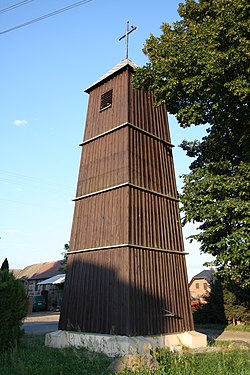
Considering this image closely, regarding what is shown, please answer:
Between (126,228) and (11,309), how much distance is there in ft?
15.9

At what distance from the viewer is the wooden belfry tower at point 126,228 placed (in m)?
11.5

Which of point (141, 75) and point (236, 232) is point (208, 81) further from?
point (236, 232)

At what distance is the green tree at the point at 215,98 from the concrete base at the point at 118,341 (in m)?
2.93

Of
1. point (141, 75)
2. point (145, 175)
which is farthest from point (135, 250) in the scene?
point (141, 75)

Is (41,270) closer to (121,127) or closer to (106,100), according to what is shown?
(106,100)

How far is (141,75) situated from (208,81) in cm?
307

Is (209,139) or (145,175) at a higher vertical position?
(209,139)

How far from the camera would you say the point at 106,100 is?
51.3ft

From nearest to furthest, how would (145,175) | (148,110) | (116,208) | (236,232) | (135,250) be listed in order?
(236,232)
(135,250)
(116,208)
(145,175)
(148,110)

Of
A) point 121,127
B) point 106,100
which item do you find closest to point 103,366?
point 121,127

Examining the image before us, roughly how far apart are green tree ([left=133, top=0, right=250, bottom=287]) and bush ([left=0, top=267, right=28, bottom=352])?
6.74m

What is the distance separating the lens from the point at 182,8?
13.8 m


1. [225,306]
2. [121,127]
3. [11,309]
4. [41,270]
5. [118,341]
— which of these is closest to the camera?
[118,341]

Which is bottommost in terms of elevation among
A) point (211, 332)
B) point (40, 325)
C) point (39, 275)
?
point (211, 332)
